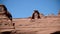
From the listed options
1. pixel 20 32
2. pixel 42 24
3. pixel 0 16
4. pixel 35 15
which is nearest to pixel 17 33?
pixel 20 32

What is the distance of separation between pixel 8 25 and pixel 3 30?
38.7 inches

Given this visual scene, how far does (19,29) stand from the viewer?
1555 cm

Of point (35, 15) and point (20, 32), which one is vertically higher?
point (35, 15)

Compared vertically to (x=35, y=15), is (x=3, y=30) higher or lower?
lower

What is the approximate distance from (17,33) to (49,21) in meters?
4.20

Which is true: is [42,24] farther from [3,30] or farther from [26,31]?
[3,30]

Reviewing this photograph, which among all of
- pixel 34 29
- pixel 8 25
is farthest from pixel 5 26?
pixel 34 29

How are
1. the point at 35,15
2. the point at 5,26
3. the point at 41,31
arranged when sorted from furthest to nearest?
the point at 35,15
the point at 5,26
the point at 41,31

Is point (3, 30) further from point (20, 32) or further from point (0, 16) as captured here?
point (0, 16)

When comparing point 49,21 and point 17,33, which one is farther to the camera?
point 49,21

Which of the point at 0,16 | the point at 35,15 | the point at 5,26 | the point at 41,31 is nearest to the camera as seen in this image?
the point at 41,31

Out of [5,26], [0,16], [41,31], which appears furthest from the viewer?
[0,16]

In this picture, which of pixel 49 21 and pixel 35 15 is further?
pixel 35 15

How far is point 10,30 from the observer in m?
15.5
